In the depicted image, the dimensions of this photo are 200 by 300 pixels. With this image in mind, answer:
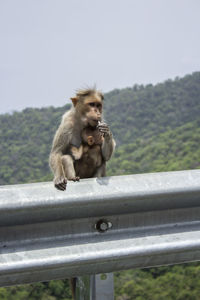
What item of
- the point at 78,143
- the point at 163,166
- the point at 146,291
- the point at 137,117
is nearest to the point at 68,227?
the point at 78,143

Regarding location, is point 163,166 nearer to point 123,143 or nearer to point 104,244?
point 123,143

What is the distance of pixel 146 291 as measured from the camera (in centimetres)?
2603

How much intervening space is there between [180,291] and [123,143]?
24.8 m

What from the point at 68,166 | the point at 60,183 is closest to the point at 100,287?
the point at 60,183

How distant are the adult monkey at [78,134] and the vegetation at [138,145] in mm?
17802

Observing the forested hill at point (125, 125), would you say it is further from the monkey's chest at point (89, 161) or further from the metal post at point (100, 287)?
the metal post at point (100, 287)

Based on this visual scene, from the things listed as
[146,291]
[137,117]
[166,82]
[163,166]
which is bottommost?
[146,291]

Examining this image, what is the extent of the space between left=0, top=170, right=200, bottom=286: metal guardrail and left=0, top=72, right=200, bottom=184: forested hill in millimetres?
33369

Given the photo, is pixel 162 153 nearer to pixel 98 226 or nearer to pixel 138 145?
pixel 138 145

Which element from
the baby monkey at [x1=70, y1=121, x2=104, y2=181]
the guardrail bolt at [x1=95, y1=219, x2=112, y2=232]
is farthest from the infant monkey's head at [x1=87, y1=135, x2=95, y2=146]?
the guardrail bolt at [x1=95, y1=219, x2=112, y2=232]

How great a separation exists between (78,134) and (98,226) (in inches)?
125

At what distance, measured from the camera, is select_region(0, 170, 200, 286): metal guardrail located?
187 cm

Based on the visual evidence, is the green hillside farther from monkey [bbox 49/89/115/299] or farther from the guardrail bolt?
the guardrail bolt

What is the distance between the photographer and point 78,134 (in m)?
5.11
